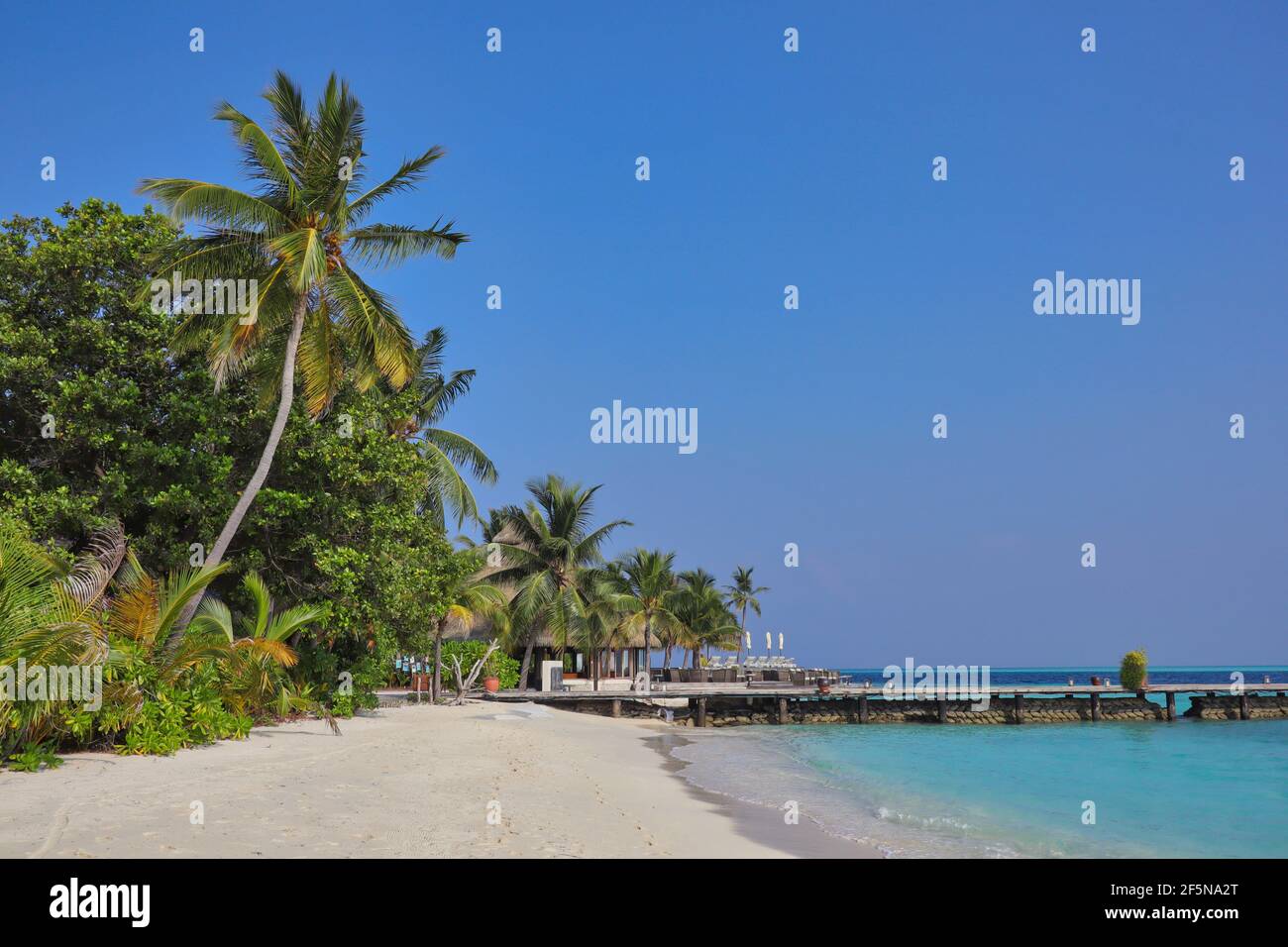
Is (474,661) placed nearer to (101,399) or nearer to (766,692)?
(766,692)

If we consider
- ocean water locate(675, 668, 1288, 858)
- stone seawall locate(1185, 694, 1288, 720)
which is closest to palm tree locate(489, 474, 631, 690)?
ocean water locate(675, 668, 1288, 858)

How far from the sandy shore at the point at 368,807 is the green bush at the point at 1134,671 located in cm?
3671

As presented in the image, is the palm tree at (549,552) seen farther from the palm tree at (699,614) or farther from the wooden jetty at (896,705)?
the palm tree at (699,614)

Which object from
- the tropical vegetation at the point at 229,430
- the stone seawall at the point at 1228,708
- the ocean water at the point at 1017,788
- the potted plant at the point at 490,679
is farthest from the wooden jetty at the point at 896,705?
the tropical vegetation at the point at 229,430

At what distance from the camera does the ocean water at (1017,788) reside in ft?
41.7

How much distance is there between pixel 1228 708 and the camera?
4475 cm

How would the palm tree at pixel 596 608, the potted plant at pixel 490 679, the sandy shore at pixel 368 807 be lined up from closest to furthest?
1. the sandy shore at pixel 368 807
2. the potted plant at pixel 490 679
3. the palm tree at pixel 596 608

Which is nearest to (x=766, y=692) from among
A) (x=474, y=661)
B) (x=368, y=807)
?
(x=474, y=661)

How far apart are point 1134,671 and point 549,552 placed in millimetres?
29996

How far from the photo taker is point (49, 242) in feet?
55.3
